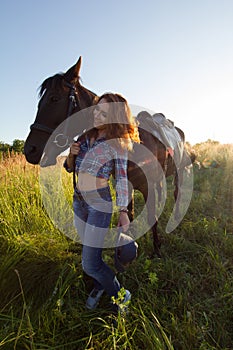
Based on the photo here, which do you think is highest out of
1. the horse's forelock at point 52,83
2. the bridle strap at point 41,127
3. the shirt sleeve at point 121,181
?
the horse's forelock at point 52,83

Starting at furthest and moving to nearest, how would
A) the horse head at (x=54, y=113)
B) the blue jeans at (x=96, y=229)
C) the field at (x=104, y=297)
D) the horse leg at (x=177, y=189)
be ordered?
1. the horse leg at (x=177, y=189)
2. the horse head at (x=54, y=113)
3. the blue jeans at (x=96, y=229)
4. the field at (x=104, y=297)

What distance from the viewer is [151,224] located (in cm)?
338

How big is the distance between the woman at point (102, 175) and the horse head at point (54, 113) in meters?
0.36

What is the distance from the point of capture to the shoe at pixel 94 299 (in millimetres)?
2146

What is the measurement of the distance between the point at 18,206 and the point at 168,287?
2.20 metres

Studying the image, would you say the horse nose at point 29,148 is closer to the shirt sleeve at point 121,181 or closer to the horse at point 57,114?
the horse at point 57,114

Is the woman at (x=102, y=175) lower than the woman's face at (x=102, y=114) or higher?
lower

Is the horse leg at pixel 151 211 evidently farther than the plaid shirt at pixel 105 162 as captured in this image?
Yes

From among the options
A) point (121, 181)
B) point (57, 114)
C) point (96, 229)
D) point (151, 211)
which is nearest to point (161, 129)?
point (151, 211)

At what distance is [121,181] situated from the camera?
6.35 feet

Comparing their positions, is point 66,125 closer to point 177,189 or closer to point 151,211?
point 151,211

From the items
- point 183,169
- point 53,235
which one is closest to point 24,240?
point 53,235

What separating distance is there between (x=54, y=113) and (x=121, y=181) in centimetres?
92

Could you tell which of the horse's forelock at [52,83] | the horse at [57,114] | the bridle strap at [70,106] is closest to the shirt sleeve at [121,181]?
the horse at [57,114]
